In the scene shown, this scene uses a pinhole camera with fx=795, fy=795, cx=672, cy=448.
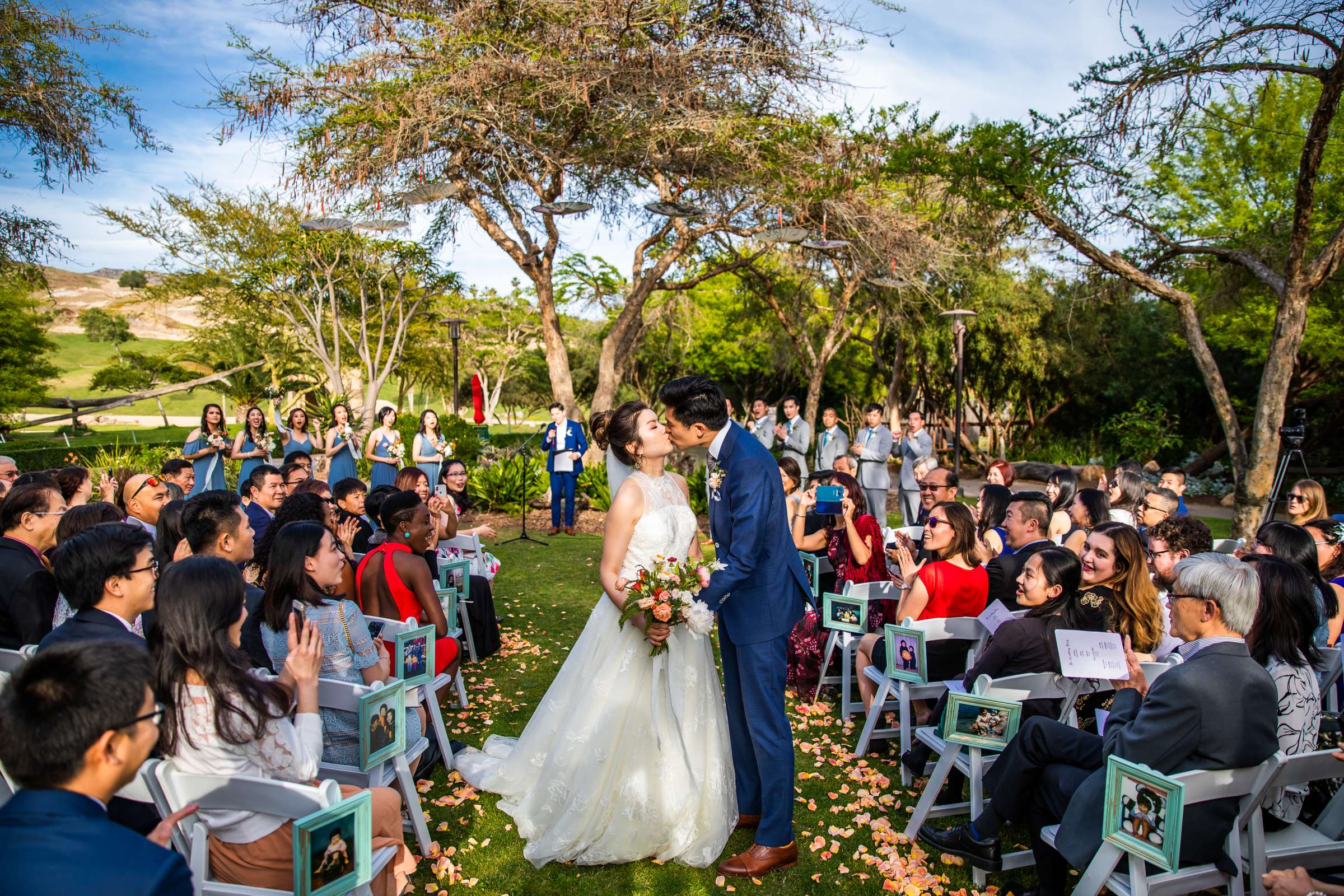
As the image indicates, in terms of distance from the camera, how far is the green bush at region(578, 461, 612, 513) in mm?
13109

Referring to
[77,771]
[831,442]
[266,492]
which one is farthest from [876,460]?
[77,771]

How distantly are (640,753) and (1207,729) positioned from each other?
2187mm

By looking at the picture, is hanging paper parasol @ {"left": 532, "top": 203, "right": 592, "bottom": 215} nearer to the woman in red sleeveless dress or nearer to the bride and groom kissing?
the woman in red sleeveless dress

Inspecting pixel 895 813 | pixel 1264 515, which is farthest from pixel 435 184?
pixel 1264 515

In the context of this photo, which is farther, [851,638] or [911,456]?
[911,456]

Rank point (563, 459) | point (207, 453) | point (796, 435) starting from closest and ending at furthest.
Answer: point (207, 453) → point (563, 459) → point (796, 435)

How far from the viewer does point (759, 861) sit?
3.35 m

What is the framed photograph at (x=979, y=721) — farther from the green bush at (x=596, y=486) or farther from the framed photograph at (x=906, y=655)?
the green bush at (x=596, y=486)

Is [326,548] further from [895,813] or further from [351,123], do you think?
[351,123]

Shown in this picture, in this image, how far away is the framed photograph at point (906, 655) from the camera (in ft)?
12.9

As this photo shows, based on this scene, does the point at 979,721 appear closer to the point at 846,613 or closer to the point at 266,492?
the point at 846,613

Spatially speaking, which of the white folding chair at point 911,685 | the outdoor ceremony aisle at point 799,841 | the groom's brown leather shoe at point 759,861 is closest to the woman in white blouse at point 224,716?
the outdoor ceremony aisle at point 799,841

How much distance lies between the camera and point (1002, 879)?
11.0 feet

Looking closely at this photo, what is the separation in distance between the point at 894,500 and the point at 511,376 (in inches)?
1281
